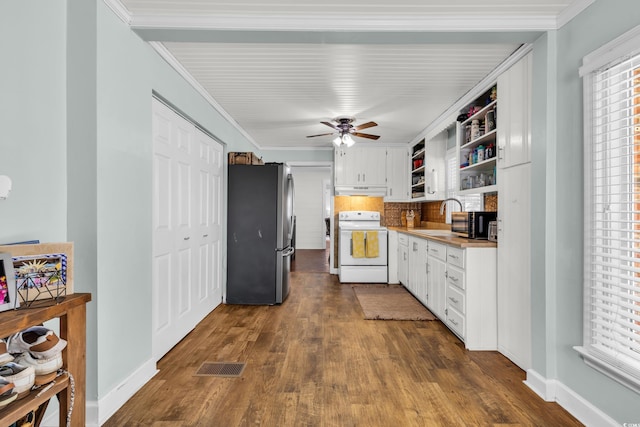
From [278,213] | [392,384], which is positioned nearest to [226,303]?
[278,213]

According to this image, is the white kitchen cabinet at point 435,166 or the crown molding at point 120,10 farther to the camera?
the white kitchen cabinet at point 435,166

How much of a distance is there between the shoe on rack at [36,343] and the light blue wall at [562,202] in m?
2.59

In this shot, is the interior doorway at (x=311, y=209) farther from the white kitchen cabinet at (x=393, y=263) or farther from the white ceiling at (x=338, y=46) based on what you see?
the white ceiling at (x=338, y=46)

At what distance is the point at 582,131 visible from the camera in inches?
76.0

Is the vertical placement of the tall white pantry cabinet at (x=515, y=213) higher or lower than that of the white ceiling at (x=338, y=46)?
lower

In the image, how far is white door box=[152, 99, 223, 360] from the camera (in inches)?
104

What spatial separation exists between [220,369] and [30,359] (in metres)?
1.35

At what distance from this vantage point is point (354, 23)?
2.14 m

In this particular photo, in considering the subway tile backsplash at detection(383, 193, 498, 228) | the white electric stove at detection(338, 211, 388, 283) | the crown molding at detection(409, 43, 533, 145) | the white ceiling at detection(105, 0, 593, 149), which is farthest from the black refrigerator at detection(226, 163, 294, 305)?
the subway tile backsplash at detection(383, 193, 498, 228)

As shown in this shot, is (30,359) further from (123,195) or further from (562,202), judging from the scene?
(562,202)

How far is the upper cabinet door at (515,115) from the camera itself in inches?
95.2

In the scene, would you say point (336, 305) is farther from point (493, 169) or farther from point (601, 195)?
point (601, 195)

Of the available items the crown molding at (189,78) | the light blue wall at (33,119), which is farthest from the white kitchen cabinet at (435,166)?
the light blue wall at (33,119)

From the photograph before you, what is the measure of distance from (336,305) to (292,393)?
2.07 meters
